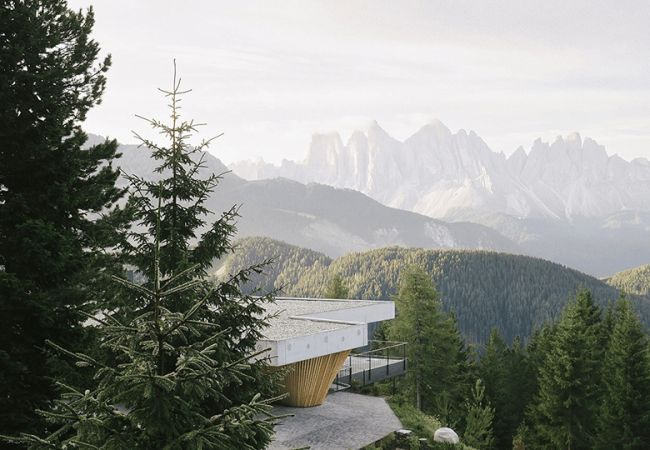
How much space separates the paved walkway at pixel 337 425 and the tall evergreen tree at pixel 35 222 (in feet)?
20.2

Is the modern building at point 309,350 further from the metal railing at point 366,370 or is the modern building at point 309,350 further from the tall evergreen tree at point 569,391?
the tall evergreen tree at point 569,391

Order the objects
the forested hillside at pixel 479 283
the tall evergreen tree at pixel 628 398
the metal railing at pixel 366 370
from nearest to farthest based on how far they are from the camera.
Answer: the metal railing at pixel 366 370
the tall evergreen tree at pixel 628 398
the forested hillside at pixel 479 283

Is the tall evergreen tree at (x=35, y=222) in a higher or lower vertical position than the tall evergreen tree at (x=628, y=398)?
higher

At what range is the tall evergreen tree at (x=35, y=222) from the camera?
8844 mm

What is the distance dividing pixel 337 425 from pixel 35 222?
32.5 feet

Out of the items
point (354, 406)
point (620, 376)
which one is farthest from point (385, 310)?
point (620, 376)

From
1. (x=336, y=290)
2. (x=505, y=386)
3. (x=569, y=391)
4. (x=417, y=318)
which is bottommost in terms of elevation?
(x=505, y=386)

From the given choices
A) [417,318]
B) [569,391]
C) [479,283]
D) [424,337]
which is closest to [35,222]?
[417,318]

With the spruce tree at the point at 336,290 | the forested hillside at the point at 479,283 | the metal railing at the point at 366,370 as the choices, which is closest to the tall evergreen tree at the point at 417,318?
the metal railing at the point at 366,370

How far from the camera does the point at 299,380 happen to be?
16.5m

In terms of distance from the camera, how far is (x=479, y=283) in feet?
427

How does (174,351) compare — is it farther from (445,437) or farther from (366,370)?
(366,370)

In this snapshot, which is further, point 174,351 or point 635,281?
point 635,281

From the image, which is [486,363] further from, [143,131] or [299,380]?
[143,131]
